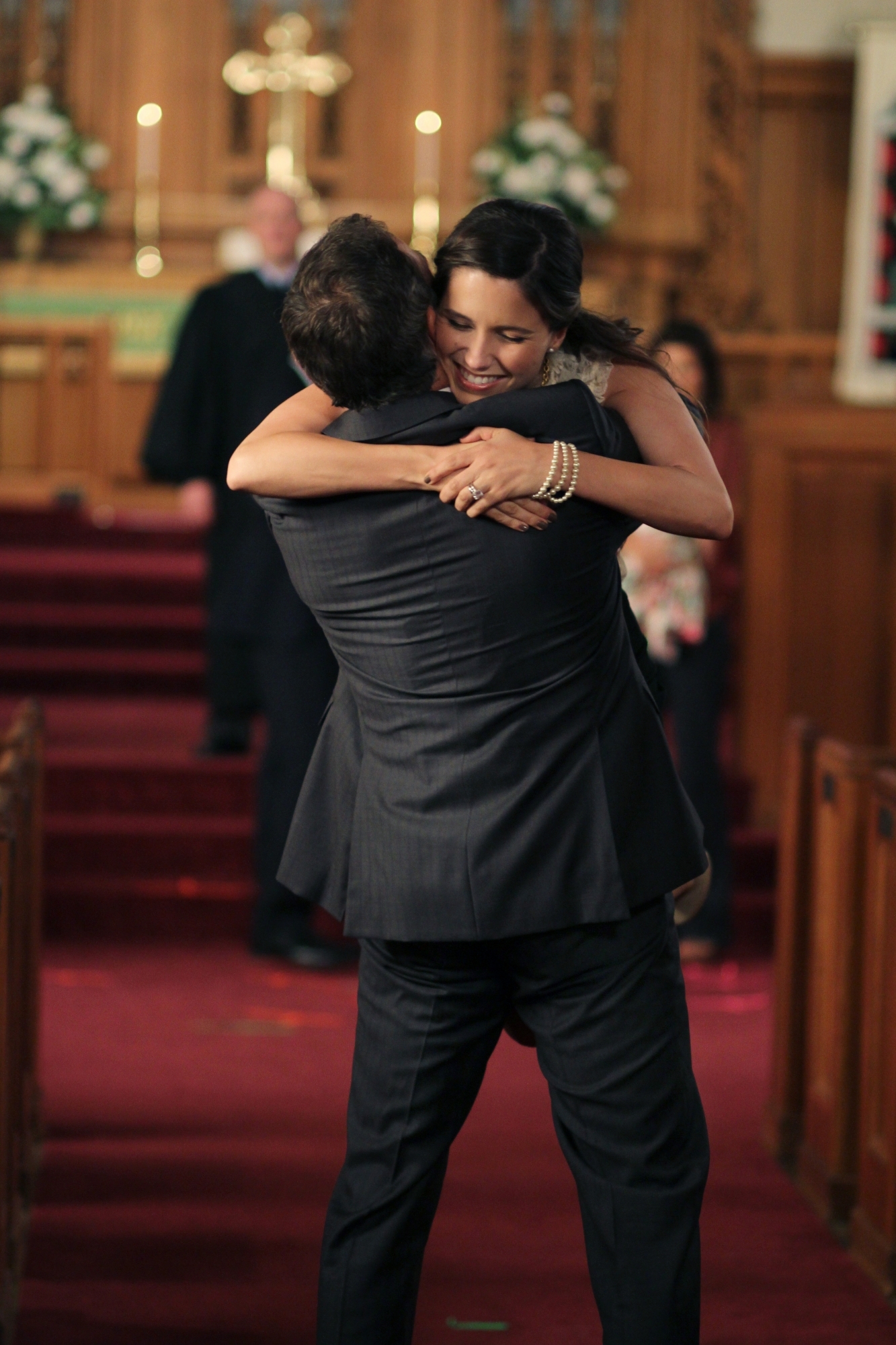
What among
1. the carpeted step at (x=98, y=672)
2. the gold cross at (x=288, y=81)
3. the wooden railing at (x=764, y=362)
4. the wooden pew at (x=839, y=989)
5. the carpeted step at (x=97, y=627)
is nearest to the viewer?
the wooden pew at (x=839, y=989)

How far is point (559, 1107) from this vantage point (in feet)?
6.61

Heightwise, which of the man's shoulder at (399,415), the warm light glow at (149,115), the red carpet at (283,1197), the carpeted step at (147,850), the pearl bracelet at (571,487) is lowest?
the red carpet at (283,1197)

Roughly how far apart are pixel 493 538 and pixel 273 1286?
1558mm

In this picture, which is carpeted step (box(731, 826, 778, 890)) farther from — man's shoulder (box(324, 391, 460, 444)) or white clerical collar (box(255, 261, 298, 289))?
man's shoulder (box(324, 391, 460, 444))

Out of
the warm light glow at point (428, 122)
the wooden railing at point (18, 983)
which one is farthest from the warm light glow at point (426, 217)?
the wooden railing at point (18, 983)

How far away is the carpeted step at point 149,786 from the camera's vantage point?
227 inches

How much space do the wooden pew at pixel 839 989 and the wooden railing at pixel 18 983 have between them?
56.3 inches

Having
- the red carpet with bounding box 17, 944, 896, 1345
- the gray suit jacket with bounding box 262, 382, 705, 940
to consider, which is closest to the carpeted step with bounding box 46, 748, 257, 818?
the red carpet with bounding box 17, 944, 896, 1345

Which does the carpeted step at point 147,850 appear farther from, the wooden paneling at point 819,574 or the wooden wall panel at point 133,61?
the wooden wall panel at point 133,61

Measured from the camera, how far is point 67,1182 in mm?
3359

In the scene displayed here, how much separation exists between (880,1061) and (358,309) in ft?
6.10

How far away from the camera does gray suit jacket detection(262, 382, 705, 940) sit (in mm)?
1855

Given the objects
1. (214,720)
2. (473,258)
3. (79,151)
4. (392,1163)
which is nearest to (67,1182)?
(392,1163)

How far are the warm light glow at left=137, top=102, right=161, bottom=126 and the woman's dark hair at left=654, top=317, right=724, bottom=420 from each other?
224 inches
